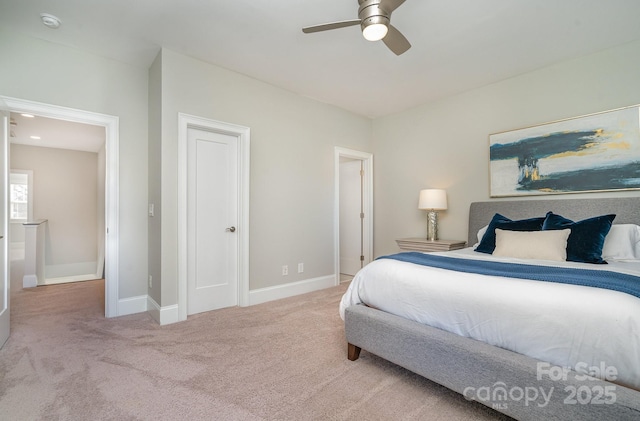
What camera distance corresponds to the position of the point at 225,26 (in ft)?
8.19

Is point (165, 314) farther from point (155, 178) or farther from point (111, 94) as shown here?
point (111, 94)

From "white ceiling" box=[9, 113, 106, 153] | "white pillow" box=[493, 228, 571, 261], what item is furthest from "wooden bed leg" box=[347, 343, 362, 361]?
"white ceiling" box=[9, 113, 106, 153]

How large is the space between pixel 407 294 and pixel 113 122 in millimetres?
3251

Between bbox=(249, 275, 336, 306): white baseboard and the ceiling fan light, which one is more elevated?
the ceiling fan light

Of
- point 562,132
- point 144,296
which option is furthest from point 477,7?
point 144,296

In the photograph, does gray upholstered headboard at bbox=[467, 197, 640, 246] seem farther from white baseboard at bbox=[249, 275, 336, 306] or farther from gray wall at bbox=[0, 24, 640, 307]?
white baseboard at bbox=[249, 275, 336, 306]

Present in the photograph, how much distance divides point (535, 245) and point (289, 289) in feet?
8.73

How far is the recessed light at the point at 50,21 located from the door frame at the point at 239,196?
3.65 feet

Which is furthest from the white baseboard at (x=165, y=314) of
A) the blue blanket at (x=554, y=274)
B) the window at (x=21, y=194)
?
the window at (x=21, y=194)

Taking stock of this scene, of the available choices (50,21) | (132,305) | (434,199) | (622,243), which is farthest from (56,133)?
(622,243)

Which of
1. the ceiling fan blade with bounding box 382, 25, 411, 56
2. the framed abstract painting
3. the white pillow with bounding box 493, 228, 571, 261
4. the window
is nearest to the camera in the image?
the ceiling fan blade with bounding box 382, 25, 411, 56

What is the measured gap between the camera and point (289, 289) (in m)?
3.83

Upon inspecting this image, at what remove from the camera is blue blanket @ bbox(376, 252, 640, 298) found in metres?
1.36

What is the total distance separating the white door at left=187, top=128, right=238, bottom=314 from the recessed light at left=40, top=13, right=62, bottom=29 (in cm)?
127
